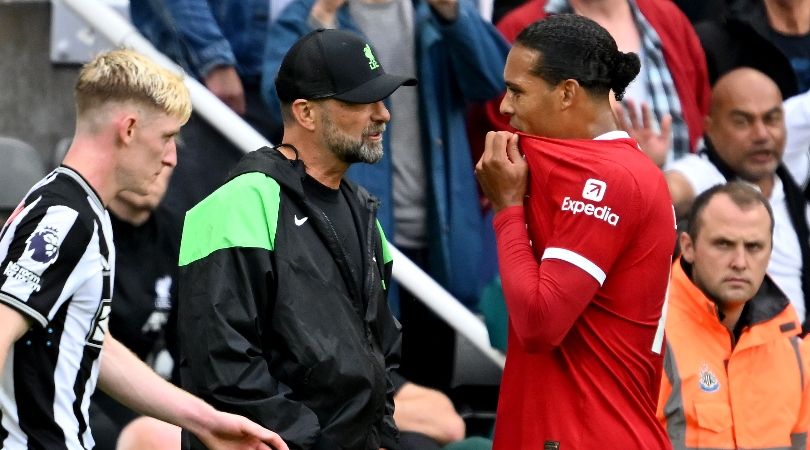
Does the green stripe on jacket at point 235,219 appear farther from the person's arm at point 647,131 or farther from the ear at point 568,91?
the person's arm at point 647,131

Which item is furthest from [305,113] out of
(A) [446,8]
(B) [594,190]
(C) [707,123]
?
(C) [707,123]

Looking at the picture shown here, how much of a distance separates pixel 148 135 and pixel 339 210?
62cm

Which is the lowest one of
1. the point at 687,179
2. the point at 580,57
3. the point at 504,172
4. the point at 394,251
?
the point at 504,172

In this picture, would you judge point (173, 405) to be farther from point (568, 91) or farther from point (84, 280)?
point (568, 91)

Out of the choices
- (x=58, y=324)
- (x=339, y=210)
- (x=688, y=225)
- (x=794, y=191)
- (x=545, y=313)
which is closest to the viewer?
(x=58, y=324)

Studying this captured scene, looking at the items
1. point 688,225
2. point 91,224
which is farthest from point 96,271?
point 688,225

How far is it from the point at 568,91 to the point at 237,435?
1.30m

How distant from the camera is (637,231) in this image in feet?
14.2

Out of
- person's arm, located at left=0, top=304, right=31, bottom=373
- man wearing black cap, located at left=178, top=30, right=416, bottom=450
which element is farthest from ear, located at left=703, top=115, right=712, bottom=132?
person's arm, located at left=0, top=304, right=31, bottom=373

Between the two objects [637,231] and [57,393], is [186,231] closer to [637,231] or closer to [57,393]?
[57,393]

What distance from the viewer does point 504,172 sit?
14.5 ft

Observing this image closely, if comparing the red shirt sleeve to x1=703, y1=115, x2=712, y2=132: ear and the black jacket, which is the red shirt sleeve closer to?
the black jacket

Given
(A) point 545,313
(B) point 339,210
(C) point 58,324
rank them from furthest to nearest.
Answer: (B) point 339,210, (A) point 545,313, (C) point 58,324

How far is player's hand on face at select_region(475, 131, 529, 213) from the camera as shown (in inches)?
174
